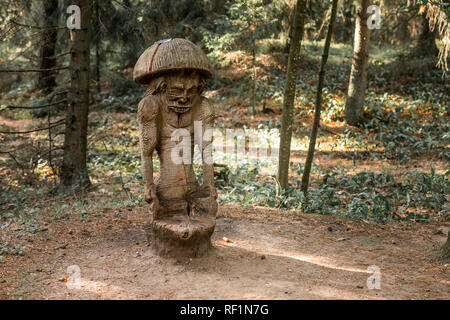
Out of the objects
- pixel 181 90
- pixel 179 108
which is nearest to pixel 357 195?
pixel 179 108

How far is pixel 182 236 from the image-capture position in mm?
4605

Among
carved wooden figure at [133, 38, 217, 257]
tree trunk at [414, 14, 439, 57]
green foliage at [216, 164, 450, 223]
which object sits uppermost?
tree trunk at [414, 14, 439, 57]

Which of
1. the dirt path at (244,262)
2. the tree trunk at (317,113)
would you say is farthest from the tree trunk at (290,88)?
the dirt path at (244,262)

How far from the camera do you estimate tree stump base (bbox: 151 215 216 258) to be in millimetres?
4633

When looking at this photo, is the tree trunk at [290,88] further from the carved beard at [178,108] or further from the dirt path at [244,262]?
the carved beard at [178,108]

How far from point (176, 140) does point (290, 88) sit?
9.76ft

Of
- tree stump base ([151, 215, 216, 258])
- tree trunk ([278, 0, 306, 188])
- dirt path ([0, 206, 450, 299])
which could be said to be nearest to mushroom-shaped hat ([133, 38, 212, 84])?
tree stump base ([151, 215, 216, 258])

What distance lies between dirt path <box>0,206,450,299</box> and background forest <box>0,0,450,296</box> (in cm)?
33

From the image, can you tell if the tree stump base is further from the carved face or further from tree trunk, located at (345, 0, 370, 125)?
tree trunk, located at (345, 0, 370, 125)

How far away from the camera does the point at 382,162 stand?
10.8 metres

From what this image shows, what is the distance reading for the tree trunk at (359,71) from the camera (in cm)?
1238

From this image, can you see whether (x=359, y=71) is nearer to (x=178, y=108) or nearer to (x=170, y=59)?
(x=178, y=108)

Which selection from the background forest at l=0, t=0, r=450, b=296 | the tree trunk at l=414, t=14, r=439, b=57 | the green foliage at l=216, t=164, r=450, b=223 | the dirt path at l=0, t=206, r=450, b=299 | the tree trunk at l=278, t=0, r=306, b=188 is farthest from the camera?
the tree trunk at l=414, t=14, r=439, b=57
